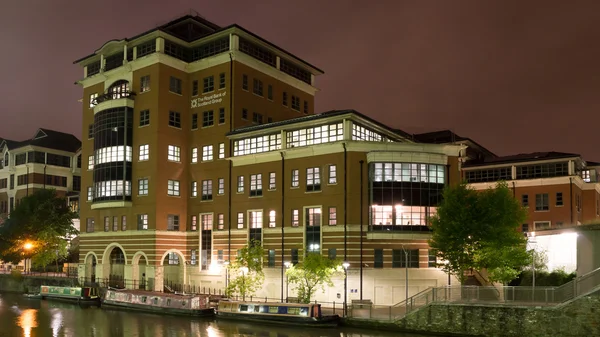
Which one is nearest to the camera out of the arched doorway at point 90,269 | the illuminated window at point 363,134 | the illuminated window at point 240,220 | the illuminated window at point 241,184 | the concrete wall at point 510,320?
the concrete wall at point 510,320

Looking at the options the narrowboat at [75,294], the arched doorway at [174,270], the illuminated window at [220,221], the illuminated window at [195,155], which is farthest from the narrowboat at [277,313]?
the illuminated window at [195,155]

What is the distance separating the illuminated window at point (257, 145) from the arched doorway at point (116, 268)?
63.6 ft

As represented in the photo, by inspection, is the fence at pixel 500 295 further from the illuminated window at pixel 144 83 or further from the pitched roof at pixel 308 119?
the illuminated window at pixel 144 83

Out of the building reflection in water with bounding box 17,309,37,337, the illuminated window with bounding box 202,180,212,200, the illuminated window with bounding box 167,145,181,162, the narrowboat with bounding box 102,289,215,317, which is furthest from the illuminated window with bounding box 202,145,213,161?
the building reflection in water with bounding box 17,309,37,337

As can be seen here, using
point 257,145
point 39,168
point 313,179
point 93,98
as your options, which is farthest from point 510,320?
point 39,168

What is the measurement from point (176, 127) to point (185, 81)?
579 centimetres

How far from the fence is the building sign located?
30.1 meters

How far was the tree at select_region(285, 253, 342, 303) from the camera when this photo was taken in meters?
53.5

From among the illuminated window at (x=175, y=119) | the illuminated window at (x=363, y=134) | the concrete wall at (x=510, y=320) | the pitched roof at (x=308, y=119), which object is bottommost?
the concrete wall at (x=510, y=320)

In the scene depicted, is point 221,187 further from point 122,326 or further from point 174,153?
point 122,326

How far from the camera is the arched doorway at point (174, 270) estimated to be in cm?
6869

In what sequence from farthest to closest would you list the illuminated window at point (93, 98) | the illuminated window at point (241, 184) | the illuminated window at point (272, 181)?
the illuminated window at point (93, 98) → the illuminated window at point (241, 184) → the illuminated window at point (272, 181)

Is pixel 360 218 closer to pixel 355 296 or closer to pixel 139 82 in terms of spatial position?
pixel 355 296

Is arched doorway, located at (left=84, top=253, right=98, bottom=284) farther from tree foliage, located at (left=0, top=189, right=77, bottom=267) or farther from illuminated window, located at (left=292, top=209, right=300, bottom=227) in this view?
illuminated window, located at (left=292, top=209, right=300, bottom=227)
